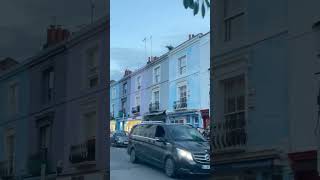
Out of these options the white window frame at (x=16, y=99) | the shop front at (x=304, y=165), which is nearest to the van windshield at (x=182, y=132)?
the shop front at (x=304, y=165)

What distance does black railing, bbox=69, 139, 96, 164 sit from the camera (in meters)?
1.21

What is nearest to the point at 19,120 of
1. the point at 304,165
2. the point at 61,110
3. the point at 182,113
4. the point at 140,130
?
the point at 61,110

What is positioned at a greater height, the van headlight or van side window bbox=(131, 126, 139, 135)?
van side window bbox=(131, 126, 139, 135)

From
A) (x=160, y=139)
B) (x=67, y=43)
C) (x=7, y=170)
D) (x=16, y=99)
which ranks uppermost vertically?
(x=67, y=43)

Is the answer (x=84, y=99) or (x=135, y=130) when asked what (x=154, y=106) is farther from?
(x=84, y=99)

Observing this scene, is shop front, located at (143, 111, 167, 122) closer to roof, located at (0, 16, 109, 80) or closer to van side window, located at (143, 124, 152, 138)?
van side window, located at (143, 124, 152, 138)

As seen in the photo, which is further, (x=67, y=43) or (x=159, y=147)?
(x=67, y=43)

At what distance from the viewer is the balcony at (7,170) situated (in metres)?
1.37

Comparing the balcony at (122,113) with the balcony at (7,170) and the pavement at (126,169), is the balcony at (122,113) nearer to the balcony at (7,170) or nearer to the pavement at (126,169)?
the pavement at (126,169)

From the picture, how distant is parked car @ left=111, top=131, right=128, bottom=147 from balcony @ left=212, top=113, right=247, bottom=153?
22 cm

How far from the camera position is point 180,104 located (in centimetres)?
110

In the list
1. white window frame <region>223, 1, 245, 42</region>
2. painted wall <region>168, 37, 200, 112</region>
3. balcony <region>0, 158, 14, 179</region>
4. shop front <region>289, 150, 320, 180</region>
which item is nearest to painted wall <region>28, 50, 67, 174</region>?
balcony <region>0, 158, 14, 179</region>

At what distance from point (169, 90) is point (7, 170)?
57cm

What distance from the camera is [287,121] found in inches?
37.8
